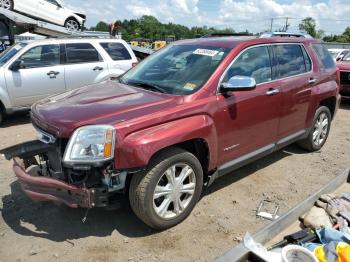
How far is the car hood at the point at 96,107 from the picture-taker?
3.09 m

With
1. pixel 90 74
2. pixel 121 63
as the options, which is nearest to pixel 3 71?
pixel 90 74

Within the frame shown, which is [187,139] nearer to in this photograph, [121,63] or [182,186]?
[182,186]

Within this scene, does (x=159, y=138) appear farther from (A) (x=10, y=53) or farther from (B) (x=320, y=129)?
(A) (x=10, y=53)

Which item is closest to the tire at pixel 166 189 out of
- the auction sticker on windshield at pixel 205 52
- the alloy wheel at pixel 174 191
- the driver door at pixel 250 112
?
the alloy wheel at pixel 174 191

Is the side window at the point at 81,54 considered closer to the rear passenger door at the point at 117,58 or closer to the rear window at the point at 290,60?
the rear passenger door at the point at 117,58

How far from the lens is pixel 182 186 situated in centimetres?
350

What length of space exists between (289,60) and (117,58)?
4.89 metres

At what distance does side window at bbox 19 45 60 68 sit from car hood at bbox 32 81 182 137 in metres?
4.20

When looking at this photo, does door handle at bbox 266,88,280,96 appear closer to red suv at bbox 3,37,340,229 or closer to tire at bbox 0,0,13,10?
red suv at bbox 3,37,340,229

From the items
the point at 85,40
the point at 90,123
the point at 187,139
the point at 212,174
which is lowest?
the point at 212,174

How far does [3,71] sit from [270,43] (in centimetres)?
542

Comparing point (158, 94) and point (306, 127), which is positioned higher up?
point (158, 94)

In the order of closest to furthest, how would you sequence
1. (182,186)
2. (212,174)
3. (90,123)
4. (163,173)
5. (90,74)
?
(90,123) < (163,173) < (182,186) < (212,174) < (90,74)

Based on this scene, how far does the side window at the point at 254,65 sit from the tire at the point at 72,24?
12.0m
